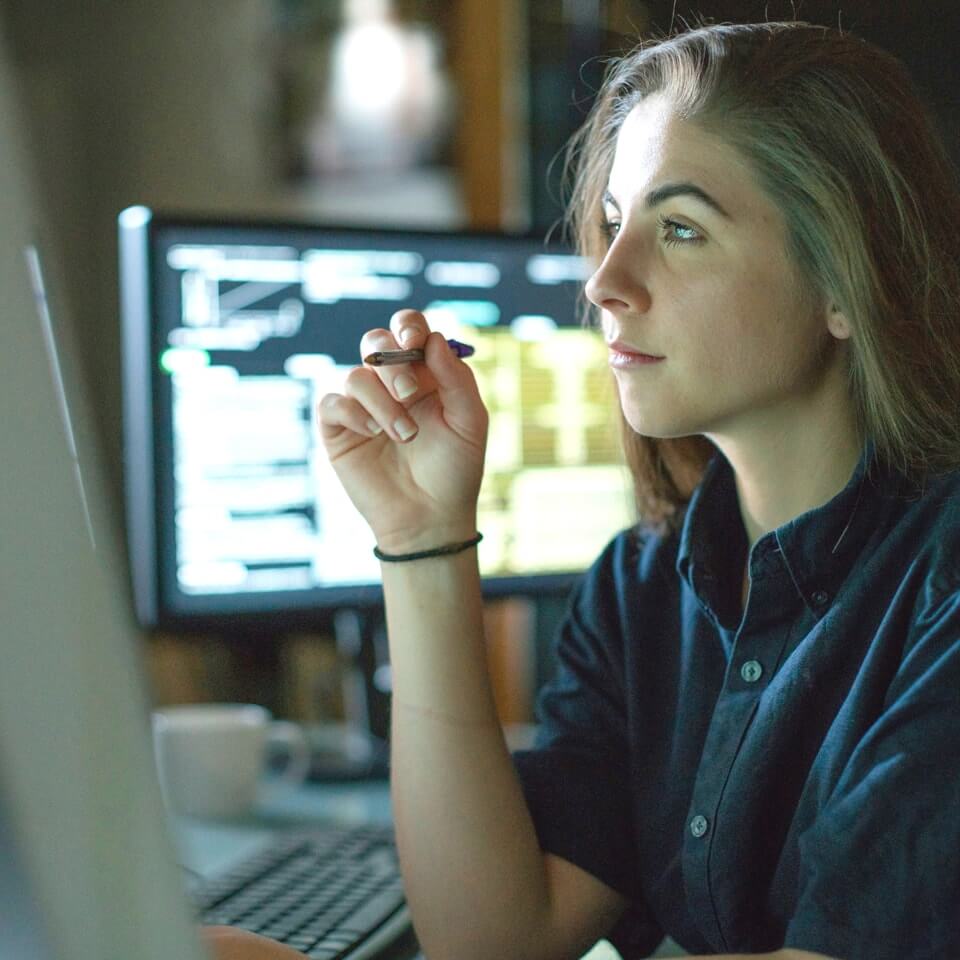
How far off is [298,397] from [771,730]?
658 mm

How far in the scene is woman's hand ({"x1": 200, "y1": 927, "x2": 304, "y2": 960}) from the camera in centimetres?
70

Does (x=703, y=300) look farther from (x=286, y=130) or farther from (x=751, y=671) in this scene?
(x=286, y=130)

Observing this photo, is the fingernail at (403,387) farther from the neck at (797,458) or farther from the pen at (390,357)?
the neck at (797,458)

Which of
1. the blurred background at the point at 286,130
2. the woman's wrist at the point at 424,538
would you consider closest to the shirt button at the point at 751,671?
the woman's wrist at the point at 424,538

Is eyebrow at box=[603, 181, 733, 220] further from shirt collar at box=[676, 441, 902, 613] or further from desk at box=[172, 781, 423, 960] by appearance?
desk at box=[172, 781, 423, 960]

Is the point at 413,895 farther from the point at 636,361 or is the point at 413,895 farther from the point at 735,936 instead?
the point at 636,361

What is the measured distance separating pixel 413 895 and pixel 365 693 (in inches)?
24.1

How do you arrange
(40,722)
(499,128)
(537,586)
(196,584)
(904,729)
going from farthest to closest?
1. (499,128)
2. (537,586)
3. (196,584)
4. (904,729)
5. (40,722)

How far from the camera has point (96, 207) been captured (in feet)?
8.18

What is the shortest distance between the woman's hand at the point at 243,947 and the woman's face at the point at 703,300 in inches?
15.4

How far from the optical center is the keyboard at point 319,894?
33.5 inches

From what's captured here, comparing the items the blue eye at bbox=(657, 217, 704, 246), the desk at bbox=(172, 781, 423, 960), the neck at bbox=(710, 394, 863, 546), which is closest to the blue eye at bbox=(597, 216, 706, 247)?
the blue eye at bbox=(657, 217, 704, 246)

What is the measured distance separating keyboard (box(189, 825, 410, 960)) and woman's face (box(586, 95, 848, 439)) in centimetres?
39

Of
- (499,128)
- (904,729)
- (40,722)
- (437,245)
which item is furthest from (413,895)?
(499,128)
